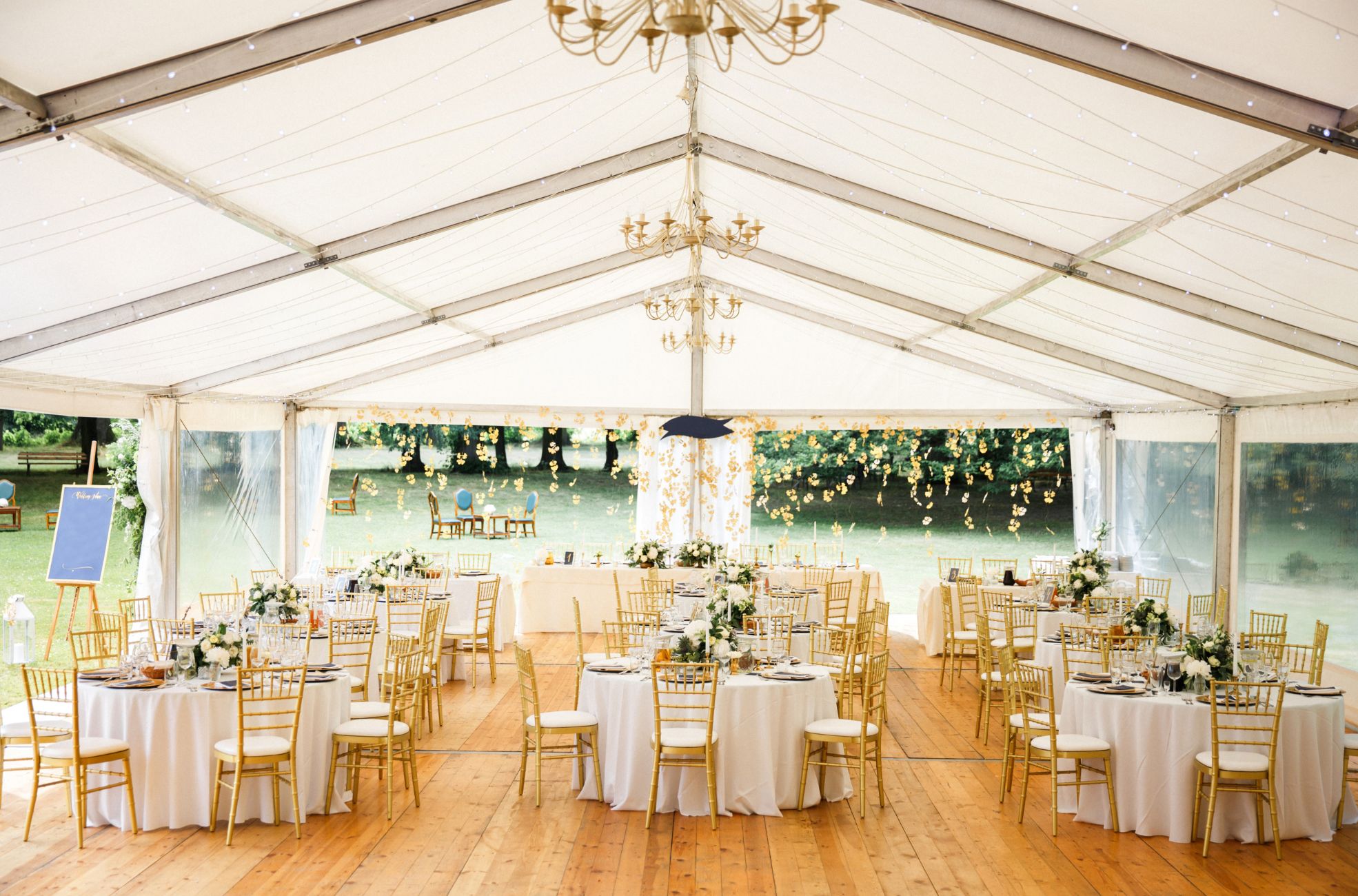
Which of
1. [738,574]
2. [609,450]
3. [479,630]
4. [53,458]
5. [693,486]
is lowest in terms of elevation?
[479,630]

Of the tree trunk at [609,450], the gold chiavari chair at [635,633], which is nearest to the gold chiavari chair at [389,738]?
the gold chiavari chair at [635,633]

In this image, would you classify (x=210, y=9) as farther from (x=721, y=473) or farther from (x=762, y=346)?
(x=721, y=473)

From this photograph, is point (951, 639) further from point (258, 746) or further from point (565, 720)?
point (258, 746)

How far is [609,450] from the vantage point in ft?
76.4

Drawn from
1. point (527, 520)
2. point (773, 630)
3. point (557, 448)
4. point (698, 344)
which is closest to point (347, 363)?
point (698, 344)

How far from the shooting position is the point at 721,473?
1509 centimetres

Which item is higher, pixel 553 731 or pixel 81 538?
pixel 81 538

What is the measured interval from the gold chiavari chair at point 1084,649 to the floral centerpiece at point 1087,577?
1446mm

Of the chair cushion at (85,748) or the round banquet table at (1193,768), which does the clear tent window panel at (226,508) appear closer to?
the chair cushion at (85,748)

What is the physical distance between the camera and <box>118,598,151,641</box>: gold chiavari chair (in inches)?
299

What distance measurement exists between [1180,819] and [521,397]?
401 inches

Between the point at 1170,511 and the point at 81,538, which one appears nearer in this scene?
the point at 81,538

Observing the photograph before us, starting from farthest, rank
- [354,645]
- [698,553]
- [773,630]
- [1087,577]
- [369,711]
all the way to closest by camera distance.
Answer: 1. [698,553]
2. [1087,577]
3. [773,630]
4. [354,645]
5. [369,711]

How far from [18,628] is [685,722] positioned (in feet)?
25.5
